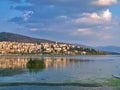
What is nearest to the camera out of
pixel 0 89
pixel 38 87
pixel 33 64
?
pixel 0 89

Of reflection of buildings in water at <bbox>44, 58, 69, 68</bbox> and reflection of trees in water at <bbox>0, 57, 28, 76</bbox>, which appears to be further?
reflection of buildings in water at <bbox>44, 58, 69, 68</bbox>

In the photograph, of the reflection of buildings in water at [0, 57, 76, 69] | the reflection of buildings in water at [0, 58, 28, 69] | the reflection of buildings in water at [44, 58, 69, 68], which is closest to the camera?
the reflection of buildings in water at [0, 58, 28, 69]

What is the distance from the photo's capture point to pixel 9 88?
42.2 m

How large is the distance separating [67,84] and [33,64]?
36.2 meters

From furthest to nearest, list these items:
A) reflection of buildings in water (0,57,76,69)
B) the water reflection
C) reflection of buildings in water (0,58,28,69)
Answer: reflection of buildings in water (0,57,76,69) < reflection of buildings in water (0,58,28,69) < the water reflection

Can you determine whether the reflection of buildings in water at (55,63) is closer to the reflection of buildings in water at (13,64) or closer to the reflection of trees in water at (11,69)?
the reflection of buildings in water at (13,64)

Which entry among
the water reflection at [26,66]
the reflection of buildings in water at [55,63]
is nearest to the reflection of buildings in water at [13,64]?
the water reflection at [26,66]

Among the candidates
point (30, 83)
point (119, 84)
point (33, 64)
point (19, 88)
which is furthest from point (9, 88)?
point (33, 64)

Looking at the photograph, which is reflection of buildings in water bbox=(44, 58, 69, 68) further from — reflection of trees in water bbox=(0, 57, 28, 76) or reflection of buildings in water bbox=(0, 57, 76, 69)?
reflection of trees in water bbox=(0, 57, 28, 76)

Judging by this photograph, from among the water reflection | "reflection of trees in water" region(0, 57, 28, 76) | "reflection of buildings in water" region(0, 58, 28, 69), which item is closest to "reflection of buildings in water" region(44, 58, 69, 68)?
the water reflection

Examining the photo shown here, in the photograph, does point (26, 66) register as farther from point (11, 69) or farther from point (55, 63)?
point (55, 63)

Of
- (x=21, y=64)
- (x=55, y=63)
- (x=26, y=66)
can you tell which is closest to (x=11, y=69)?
(x=26, y=66)

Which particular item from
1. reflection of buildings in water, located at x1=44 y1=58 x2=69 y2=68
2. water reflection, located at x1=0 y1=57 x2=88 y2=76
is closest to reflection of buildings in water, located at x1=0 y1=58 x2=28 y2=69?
water reflection, located at x1=0 y1=57 x2=88 y2=76

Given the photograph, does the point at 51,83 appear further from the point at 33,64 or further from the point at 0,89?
the point at 33,64
